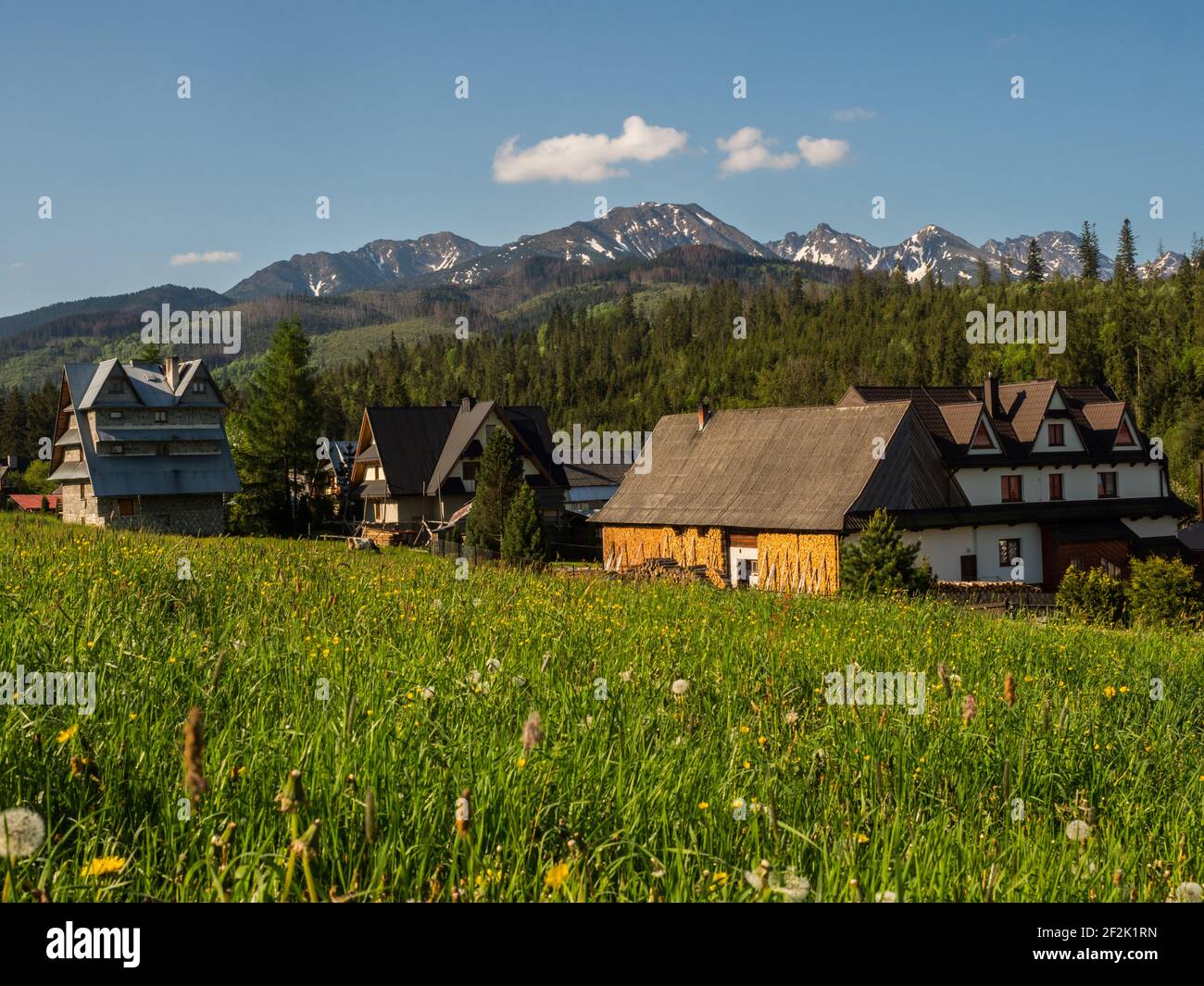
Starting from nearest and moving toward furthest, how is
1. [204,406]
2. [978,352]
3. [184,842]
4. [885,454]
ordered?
1. [184,842]
2. [885,454]
3. [204,406]
4. [978,352]

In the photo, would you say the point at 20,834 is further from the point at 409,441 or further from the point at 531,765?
the point at 409,441

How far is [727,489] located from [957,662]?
104 feet

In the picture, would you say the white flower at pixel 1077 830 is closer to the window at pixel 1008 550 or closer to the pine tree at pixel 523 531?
the pine tree at pixel 523 531

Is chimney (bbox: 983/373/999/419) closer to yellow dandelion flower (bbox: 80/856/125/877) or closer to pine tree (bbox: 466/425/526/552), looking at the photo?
pine tree (bbox: 466/425/526/552)

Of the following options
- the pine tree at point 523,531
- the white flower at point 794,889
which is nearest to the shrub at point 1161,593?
the pine tree at point 523,531

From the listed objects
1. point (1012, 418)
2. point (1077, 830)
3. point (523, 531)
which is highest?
Answer: point (1012, 418)

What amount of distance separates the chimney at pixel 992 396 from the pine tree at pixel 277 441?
124 feet

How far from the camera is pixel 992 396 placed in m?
43.8

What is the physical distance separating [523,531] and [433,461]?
2552cm

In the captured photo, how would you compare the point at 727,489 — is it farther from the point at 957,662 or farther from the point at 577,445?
the point at 577,445

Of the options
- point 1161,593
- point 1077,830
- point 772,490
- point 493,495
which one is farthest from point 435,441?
point 1077,830
